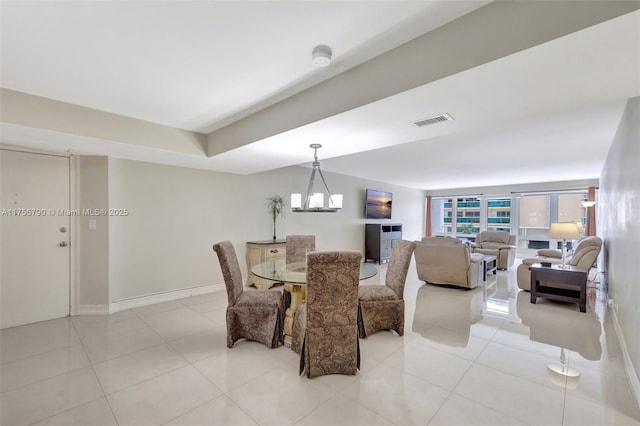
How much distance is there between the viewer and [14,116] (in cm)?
250

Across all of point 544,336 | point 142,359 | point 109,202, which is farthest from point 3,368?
point 544,336

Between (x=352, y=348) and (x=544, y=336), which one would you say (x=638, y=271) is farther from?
(x=352, y=348)

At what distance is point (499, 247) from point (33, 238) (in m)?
8.93

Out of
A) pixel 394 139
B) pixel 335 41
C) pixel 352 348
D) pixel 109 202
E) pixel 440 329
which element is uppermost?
pixel 335 41

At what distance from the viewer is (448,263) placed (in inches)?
196

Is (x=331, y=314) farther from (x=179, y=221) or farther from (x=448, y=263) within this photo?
(x=448, y=263)

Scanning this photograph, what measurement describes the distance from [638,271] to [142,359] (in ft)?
13.7

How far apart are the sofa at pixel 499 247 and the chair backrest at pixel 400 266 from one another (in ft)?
16.3

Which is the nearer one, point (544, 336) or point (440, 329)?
point (544, 336)

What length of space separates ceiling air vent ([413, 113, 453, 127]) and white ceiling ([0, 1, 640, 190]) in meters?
0.07

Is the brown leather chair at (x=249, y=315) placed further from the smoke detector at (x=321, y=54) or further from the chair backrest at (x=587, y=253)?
the chair backrest at (x=587, y=253)

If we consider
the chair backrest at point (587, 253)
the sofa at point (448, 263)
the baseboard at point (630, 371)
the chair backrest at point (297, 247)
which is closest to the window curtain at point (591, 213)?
the chair backrest at point (587, 253)

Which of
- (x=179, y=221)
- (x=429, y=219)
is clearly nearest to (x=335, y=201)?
(x=179, y=221)

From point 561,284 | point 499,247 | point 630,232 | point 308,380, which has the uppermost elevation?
point 630,232
